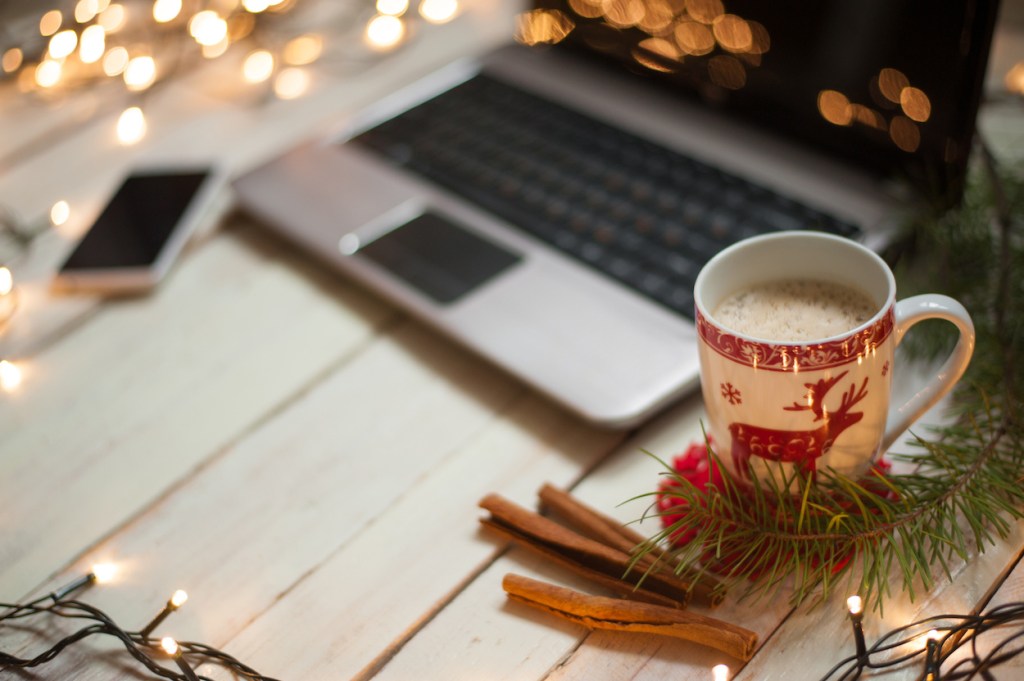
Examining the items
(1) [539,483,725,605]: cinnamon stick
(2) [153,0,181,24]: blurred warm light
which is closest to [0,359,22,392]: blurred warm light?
(1) [539,483,725,605]: cinnamon stick

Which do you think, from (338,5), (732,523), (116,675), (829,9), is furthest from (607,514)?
(338,5)

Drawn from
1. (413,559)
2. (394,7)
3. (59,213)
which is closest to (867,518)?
(413,559)

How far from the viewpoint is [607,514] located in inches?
22.0

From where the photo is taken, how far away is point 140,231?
0.82 m

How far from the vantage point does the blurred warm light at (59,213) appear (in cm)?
88

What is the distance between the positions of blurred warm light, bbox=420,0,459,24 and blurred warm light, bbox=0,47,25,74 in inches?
17.6

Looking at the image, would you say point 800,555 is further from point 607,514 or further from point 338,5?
point 338,5

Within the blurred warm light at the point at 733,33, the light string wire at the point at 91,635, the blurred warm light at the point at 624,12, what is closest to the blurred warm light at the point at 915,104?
the blurred warm light at the point at 733,33

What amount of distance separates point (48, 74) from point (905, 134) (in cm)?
88

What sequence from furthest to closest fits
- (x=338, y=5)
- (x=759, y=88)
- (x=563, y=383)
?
(x=338, y=5), (x=759, y=88), (x=563, y=383)

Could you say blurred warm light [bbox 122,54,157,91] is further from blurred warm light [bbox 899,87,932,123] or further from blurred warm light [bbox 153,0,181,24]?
blurred warm light [bbox 899,87,932,123]

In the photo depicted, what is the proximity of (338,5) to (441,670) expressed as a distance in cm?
88

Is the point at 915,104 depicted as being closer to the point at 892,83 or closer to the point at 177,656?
the point at 892,83

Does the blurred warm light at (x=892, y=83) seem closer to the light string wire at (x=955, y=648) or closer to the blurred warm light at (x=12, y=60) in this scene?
the light string wire at (x=955, y=648)
